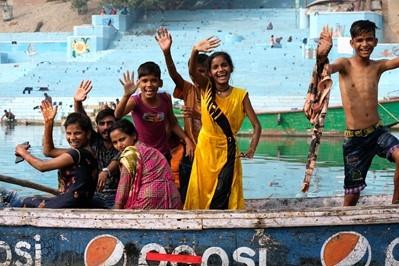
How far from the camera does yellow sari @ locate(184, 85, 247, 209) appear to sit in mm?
5680

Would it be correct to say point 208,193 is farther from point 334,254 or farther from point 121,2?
point 121,2

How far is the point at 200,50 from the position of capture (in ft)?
18.5

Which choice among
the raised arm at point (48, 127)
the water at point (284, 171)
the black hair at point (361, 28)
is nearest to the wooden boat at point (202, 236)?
the raised arm at point (48, 127)

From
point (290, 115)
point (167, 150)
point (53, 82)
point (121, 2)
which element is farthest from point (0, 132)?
point (167, 150)

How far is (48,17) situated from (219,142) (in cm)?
4506

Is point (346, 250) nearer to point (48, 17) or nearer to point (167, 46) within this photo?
point (167, 46)

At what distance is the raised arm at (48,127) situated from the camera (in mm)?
5707

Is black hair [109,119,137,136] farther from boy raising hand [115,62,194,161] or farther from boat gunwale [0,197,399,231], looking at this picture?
boat gunwale [0,197,399,231]

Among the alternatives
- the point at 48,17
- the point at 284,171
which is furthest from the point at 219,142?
the point at 48,17

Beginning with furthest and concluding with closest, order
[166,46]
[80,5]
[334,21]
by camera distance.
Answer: [80,5], [334,21], [166,46]

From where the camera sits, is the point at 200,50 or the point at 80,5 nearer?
the point at 200,50

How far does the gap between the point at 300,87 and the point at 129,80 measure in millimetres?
24272

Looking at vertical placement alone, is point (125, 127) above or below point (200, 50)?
below

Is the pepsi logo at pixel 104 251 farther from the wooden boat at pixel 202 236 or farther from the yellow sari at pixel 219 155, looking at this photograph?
the yellow sari at pixel 219 155
